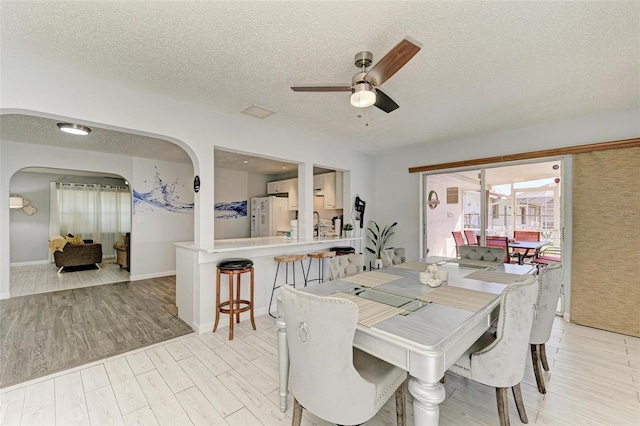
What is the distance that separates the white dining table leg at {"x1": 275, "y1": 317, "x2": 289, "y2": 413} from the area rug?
1.80m

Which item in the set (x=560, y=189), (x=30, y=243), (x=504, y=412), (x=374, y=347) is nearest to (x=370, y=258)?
(x=560, y=189)

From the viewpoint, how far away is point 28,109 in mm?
2178

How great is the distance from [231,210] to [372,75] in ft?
19.4

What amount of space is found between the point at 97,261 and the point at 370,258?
6.57 meters

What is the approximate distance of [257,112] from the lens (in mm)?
3271

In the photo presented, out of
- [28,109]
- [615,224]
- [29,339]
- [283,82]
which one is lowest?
[29,339]

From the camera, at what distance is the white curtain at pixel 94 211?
7641 millimetres

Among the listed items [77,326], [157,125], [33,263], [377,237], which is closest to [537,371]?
[377,237]

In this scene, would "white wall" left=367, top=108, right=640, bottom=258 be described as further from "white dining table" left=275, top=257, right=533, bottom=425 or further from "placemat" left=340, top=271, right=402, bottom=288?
"white dining table" left=275, top=257, right=533, bottom=425

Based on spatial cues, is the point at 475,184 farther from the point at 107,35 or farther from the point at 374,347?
the point at 107,35

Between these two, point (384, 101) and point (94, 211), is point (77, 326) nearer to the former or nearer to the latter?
point (384, 101)

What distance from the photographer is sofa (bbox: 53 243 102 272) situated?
20.7ft

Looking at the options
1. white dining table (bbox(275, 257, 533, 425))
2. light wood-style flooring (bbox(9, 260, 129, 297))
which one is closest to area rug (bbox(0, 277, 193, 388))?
light wood-style flooring (bbox(9, 260, 129, 297))

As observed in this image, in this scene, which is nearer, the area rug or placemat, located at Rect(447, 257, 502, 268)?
the area rug
